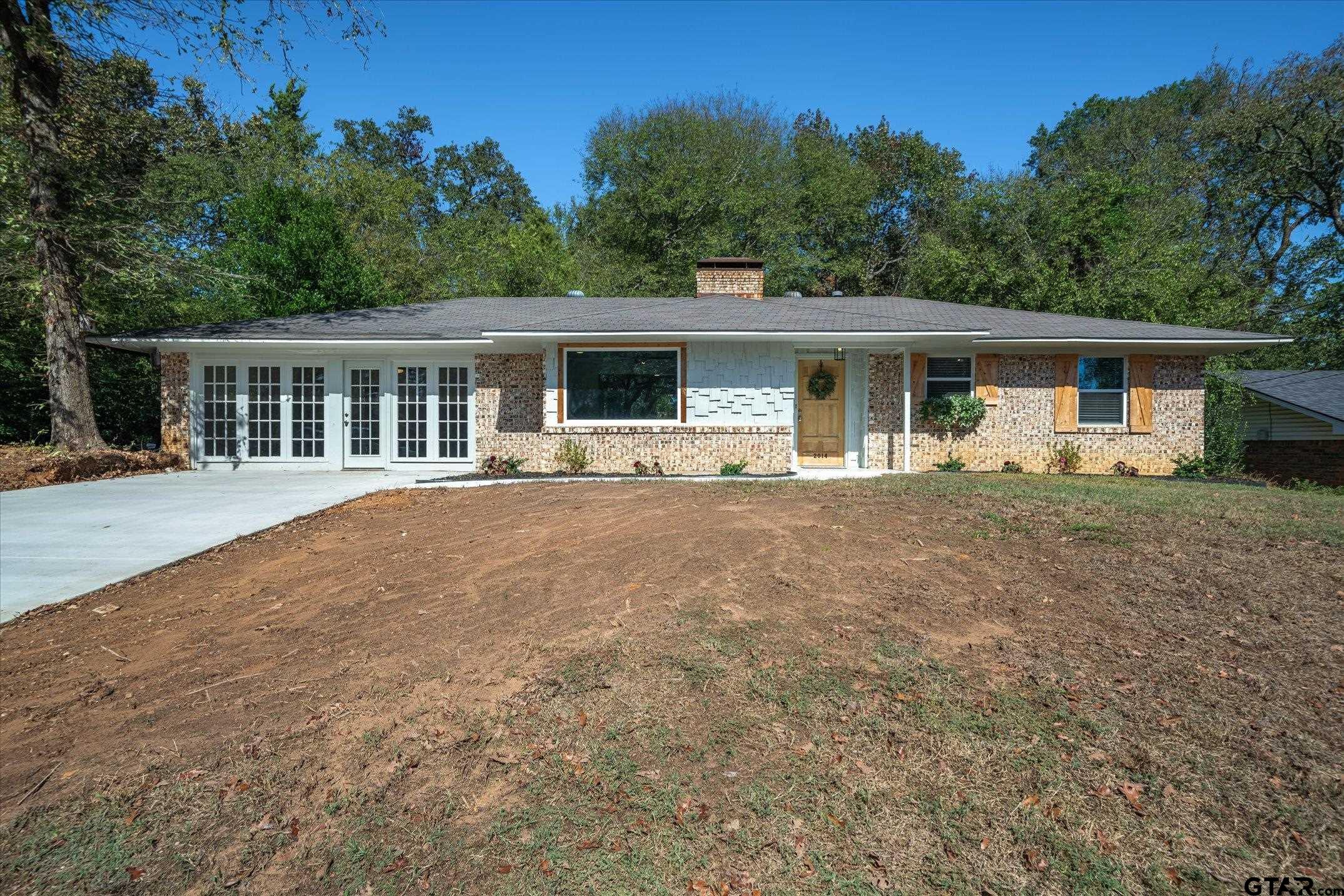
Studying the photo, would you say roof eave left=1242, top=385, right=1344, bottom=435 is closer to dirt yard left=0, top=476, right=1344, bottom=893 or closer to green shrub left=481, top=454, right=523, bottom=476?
dirt yard left=0, top=476, right=1344, bottom=893

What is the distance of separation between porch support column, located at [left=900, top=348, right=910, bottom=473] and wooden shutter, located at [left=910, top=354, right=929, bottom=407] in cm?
38

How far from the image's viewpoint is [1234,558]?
17.2 ft

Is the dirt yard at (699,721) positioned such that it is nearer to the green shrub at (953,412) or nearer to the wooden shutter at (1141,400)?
the green shrub at (953,412)

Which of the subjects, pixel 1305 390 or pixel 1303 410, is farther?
pixel 1305 390

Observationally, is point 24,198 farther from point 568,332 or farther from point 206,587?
point 206,587

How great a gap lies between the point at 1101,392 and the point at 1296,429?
6.45 metres

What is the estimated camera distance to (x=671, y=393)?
12406 millimetres

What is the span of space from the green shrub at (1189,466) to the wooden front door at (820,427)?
595cm

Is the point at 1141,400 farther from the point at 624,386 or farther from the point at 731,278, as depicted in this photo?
the point at 624,386

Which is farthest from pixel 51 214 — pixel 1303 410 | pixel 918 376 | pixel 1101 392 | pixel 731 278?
pixel 1303 410

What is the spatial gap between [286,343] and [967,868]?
13031mm

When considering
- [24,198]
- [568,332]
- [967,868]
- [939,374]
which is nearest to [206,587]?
[967,868]

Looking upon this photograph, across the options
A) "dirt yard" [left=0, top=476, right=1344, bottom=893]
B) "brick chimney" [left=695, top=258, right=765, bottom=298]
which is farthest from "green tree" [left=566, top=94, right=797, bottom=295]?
"dirt yard" [left=0, top=476, right=1344, bottom=893]

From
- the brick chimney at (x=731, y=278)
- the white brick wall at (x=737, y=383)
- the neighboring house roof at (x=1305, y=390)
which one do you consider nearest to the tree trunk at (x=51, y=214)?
the white brick wall at (x=737, y=383)
